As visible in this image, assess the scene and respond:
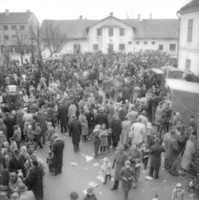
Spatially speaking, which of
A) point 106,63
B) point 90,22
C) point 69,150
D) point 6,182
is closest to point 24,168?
point 6,182

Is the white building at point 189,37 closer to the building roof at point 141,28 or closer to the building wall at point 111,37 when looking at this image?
the building wall at point 111,37

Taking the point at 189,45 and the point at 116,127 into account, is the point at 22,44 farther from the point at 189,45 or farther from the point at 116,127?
the point at 116,127

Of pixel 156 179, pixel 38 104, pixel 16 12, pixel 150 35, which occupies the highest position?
pixel 16 12

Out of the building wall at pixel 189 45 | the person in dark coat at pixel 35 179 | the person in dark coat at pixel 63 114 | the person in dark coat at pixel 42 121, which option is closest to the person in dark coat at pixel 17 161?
the person in dark coat at pixel 35 179

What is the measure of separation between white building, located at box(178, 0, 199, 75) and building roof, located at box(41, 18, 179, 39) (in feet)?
90.9

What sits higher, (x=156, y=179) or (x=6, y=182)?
(x=6, y=182)

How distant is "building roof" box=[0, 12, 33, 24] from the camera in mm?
65188

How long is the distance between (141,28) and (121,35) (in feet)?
14.6

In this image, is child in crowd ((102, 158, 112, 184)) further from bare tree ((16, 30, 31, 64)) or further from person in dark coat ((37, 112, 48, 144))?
bare tree ((16, 30, 31, 64))

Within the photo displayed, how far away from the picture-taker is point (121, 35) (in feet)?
174

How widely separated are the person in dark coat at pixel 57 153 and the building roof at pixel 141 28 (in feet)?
147

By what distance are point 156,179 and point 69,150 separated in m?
4.15

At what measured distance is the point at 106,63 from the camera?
31016 mm

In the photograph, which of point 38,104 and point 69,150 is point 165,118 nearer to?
point 69,150
